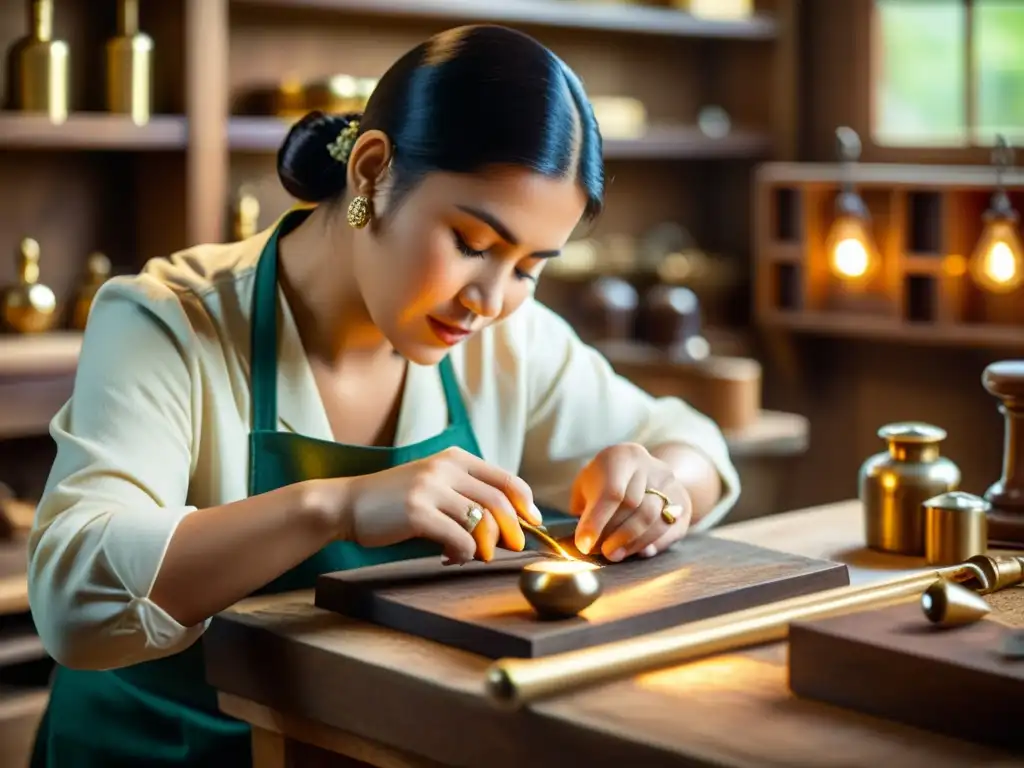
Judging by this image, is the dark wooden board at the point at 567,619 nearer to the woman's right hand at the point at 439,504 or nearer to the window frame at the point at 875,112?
the woman's right hand at the point at 439,504

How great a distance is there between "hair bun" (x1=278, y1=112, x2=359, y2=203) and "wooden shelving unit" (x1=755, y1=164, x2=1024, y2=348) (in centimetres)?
229

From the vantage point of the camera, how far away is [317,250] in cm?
196

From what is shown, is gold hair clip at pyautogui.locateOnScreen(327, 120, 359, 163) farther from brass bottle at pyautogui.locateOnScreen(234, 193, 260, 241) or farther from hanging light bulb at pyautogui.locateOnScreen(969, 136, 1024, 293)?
hanging light bulb at pyautogui.locateOnScreen(969, 136, 1024, 293)

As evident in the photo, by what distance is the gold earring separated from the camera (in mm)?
1822

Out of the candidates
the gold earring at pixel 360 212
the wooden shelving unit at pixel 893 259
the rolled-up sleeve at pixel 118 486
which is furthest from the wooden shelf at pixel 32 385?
the wooden shelving unit at pixel 893 259

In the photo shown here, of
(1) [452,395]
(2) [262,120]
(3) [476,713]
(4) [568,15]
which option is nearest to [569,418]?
(1) [452,395]

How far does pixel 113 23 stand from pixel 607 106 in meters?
1.36

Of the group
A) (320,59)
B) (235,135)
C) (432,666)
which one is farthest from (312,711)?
(320,59)

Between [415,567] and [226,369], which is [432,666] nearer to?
[415,567]

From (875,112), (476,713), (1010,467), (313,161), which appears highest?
(875,112)

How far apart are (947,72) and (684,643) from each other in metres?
3.32

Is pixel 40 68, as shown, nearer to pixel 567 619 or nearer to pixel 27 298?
pixel 27 298

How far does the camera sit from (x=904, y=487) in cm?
187

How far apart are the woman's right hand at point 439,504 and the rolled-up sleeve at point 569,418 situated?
0.57 metres
